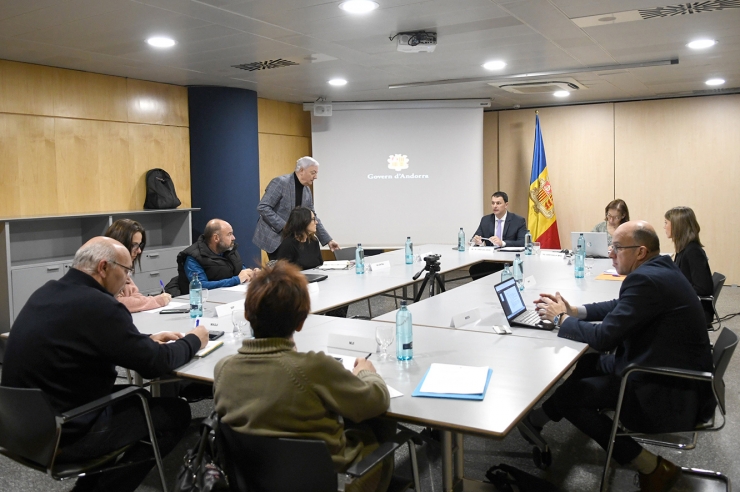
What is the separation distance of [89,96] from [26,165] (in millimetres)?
989

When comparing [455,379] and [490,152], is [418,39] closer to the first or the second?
[455,379]

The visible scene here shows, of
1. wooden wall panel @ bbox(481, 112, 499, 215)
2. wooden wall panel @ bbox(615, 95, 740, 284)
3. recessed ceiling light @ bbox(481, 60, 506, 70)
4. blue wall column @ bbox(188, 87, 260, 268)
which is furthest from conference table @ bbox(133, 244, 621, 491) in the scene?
wooden wall panel @ bbox(481, 112, 499, 215)

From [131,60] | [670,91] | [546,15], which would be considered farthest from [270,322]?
[670,91]

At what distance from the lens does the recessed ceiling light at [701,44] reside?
5656 millimetres

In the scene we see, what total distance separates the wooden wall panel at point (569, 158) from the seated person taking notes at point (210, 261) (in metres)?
6.55

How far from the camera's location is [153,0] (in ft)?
13.4

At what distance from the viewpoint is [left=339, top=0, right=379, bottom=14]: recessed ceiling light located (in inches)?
166

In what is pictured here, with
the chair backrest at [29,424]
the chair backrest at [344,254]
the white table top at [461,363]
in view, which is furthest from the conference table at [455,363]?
the chair backrest at [344,254]

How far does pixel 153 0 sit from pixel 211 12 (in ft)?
1.39

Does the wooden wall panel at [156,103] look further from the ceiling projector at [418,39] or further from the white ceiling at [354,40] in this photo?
the ceiling projector at [418,39]

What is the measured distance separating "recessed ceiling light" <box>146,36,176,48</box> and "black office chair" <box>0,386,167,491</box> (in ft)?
11.8

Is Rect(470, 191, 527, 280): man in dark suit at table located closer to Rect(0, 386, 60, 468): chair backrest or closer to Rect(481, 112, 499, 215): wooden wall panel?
Rect(481, 112, 499, 215): wooden wall panel

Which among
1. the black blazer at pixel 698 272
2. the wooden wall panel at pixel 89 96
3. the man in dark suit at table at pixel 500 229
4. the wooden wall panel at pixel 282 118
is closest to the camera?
the black blazer at pixel 698 272

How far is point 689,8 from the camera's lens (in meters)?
4.51
